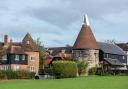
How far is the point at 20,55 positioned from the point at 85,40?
1599 centimetres

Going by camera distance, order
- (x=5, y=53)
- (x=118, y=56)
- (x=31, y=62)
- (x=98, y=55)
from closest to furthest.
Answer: (x=5, y=53)
(x=31, y=62)
(x=98, y=55)
(x=118, y=56)

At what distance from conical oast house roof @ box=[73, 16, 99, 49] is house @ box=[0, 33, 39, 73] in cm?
999

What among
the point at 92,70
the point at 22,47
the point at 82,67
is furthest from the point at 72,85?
the point at 22,47

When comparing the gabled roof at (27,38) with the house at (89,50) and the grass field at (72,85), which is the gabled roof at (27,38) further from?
the grass field at (72,85)

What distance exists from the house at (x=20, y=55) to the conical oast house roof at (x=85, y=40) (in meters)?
9.99

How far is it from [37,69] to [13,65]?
23.6 feet

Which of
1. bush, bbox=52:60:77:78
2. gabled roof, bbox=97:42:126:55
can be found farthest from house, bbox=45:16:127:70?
bush, bbox=52:60:77:78

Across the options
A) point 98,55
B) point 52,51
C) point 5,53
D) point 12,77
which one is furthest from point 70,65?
point 52,51

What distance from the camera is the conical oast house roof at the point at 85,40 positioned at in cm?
9725

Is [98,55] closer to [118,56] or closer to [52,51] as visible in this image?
[118,56]

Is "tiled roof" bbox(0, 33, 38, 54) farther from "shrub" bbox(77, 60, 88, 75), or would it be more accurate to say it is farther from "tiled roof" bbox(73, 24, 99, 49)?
"shrub" bbox(77, 60, 88, 75)

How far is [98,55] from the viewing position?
101m

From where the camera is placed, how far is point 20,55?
3597 inches

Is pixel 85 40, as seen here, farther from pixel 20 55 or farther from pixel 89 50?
pixel 20 55
